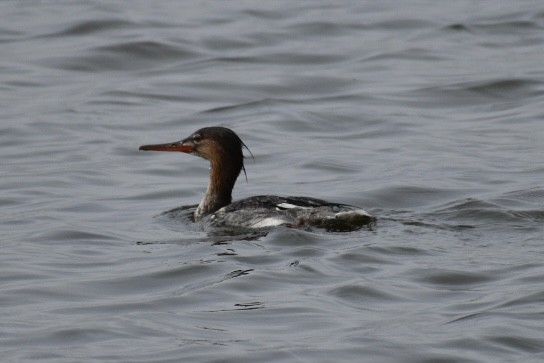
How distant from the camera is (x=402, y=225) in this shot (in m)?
10.2

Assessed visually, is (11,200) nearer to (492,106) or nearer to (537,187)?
(537,187)

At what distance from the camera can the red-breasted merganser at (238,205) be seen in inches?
388

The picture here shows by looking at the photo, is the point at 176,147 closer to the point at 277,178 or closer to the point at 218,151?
the point at 218,151

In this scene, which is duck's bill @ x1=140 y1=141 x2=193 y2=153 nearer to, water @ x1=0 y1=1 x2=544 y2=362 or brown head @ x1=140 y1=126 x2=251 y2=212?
brown head @ x1=140 y1=126 x2=251 y2=212

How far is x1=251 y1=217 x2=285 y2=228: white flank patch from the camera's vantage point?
998 cm

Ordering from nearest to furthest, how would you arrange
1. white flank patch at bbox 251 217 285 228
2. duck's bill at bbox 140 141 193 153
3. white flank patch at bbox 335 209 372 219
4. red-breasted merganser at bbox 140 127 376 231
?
1. white flank patch at bbox 335 209 372 219
2. red-breasted merganser at bbox 140 127 376 231
3. white flank patch at bbox 251 217 285 228
4. duck's bill at bbox 140 141 193 153

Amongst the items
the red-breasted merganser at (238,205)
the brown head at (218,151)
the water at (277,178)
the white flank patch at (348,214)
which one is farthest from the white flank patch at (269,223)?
the brown head at (218,151)

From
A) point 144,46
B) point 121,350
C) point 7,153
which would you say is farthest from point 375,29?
point 121,350

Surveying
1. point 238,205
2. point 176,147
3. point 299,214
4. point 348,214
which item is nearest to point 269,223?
point 299,214

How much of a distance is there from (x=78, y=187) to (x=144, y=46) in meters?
6.02

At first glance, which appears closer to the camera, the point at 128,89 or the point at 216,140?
the point at 216,140

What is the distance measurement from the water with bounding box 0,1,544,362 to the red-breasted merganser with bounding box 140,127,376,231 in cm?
14

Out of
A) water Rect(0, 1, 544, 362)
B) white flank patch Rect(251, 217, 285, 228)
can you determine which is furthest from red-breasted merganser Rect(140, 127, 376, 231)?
water Rect(0, 1, 544, 362)

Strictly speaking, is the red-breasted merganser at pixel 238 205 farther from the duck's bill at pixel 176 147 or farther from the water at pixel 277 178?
the water at pixel 277 178
